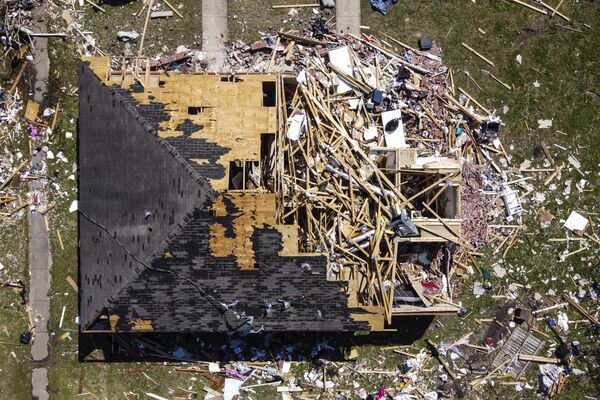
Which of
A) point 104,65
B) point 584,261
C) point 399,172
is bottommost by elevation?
point 584,261

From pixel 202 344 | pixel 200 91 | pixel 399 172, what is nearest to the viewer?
pixel 200 91

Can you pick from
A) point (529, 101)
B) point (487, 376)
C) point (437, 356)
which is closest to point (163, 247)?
point (437, 356)

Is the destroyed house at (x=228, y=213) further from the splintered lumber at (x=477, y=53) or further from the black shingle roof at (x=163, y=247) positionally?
the splintered lumber at (x=477, y=53)

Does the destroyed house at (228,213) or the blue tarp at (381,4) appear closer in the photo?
the destroyed house at (228,213)

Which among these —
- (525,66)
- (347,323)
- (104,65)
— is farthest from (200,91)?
(525,66)

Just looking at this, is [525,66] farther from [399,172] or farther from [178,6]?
[178,6]

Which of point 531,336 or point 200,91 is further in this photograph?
point 531,336

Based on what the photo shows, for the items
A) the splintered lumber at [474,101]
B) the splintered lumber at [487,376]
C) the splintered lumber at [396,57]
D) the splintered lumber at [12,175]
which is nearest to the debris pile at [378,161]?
the splintered lumber at [396,57]

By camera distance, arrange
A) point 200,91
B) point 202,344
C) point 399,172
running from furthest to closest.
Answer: point 202,344, point 399,172, point 200,91
